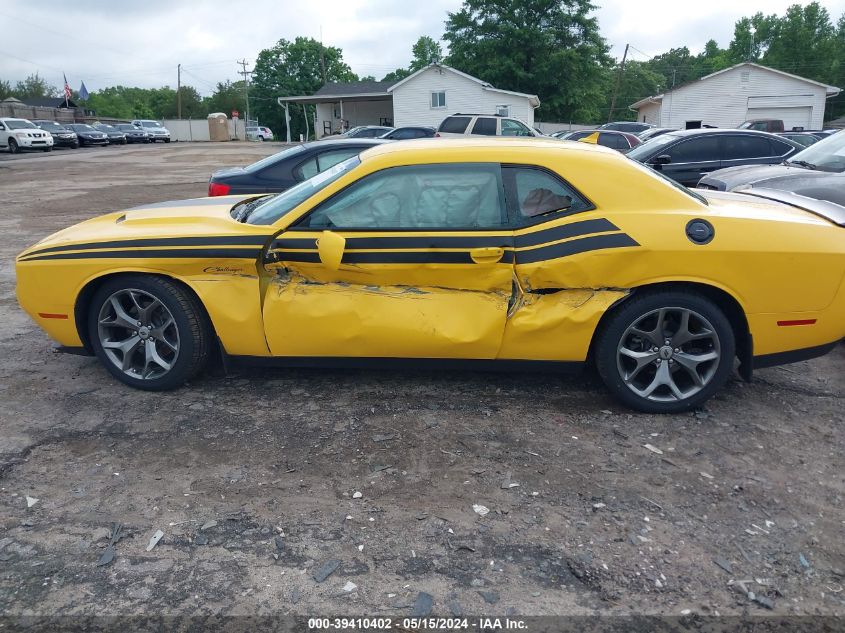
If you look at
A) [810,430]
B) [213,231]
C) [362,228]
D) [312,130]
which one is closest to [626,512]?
[810,430]

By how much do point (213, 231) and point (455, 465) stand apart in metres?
2.02

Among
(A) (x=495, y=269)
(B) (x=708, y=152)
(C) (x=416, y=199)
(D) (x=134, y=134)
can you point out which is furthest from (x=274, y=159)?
(D) (x=134, y=134)

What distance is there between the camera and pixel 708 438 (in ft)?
11.8

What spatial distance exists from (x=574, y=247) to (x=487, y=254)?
1.60 feet

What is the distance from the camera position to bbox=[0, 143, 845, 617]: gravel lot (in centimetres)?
247

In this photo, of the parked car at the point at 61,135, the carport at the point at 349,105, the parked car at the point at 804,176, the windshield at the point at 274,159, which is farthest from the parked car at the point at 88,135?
the parked car at the point at 804,176

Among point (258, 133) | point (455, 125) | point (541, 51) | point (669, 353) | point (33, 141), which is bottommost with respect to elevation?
point (669, 353)

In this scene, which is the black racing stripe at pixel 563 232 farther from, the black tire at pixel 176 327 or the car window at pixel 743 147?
the car window at pixel 743 147

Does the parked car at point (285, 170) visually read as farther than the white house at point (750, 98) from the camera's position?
No

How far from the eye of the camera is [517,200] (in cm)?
377

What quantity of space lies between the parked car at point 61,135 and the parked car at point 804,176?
1578 inches

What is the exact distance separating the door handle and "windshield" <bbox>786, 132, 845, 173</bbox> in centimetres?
481

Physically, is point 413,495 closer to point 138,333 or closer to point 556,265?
point 556,265

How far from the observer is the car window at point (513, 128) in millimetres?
20328
